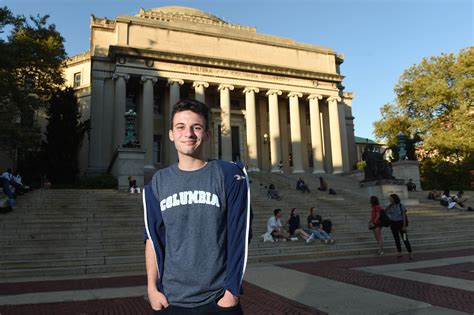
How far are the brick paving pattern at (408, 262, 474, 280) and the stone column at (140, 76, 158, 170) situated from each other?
25206mm

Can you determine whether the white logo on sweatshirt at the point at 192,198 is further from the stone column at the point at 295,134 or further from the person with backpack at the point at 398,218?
the stone column at the point at 295,134

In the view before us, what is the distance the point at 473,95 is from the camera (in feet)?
124

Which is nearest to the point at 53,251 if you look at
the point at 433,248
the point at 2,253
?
the point at 2,253

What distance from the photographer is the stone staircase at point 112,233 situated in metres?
10.7

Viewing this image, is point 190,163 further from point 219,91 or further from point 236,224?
point 219,91

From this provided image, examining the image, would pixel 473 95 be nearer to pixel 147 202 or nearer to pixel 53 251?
pixel 53 251

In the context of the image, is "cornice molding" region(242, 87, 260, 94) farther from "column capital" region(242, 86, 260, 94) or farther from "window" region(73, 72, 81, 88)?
"window" region(73, 72, 81, 88)

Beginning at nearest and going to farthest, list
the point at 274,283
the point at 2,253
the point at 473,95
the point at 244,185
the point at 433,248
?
the point at 244,185 < the point at 274,283 < the point at 2,253 < the point at 433,248 < the point at 473,95

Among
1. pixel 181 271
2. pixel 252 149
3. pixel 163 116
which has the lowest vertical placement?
pixel 181 271

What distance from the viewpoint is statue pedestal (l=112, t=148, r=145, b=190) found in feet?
72.2

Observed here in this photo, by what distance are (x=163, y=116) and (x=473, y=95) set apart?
30.8 m

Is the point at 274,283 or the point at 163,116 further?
the point at 163,116

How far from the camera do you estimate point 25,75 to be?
27.8 meters

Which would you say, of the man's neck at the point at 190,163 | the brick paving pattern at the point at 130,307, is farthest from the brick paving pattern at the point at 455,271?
the man's neck at the point at 190,163
